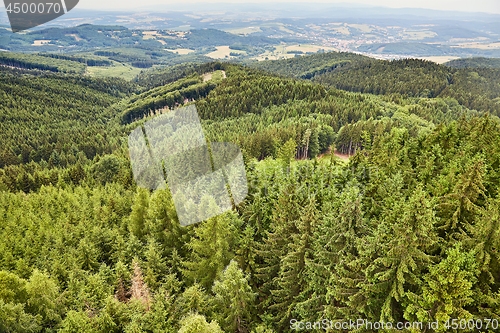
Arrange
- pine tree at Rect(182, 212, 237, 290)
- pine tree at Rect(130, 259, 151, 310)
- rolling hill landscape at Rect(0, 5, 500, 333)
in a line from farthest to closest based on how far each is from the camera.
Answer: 1. pine tree at Rect(182, 212, 237, 290)
2. pine tree at Rect(130, 259, 151, 310)
3. rolling hill landscape at Rect(0, 5, 500, 333)

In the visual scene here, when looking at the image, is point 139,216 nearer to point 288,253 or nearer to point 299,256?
point 288,253

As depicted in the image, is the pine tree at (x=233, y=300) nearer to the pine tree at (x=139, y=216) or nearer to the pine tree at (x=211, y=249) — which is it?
the pine tree at (x=211, y=249)

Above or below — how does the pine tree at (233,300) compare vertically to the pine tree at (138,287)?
above

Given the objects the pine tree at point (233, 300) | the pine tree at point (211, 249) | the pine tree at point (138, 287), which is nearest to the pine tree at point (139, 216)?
the pine tree at point (138, 287)

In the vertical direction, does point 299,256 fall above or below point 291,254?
below

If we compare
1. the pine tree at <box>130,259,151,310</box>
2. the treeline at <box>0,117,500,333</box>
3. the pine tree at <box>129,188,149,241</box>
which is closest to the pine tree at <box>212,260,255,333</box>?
the treeline at <box>0,117,500,333</box>

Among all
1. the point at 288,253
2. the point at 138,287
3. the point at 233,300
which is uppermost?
the point at 288,253

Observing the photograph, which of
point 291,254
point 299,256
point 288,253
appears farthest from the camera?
point 288,253

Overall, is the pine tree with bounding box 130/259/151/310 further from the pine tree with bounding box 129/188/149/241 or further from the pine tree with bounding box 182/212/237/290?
the pine tree with bounding box 129/188/149/241

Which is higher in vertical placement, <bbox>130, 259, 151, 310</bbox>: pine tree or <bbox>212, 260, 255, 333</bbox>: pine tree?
<bbox>212, 260, 255, 333</bbox>: pine tree

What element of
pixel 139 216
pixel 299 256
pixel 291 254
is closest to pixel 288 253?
pixel 299 256

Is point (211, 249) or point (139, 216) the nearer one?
point (211, 249)

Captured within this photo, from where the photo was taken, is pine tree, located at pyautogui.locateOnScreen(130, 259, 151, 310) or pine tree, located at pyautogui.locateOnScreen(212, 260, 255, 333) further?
pine tree, located at pyautogui.locateOnScreen(130, 259, 151, 310)
